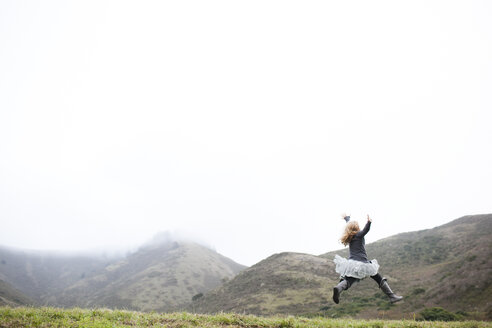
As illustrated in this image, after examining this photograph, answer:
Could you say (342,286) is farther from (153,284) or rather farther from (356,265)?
(153,284)

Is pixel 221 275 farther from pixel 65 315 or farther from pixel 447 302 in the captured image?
pixel 65 315

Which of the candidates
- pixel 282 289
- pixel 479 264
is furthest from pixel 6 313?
pixel 282 289

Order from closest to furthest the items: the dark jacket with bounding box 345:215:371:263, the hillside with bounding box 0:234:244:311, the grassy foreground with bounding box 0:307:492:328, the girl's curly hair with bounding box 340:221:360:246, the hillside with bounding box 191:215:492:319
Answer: the grassy foreground with bounding box 0:307:492:328
the dark jacket with bounding box 345:215:371:263
the girl's curly hair with bounding box 340:221:360:246
the hillside with bounding box 191:215:492:319
the hillside with bounding box 0:234:244:311

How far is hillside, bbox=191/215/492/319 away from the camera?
34.0m

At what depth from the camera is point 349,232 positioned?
9.22 m

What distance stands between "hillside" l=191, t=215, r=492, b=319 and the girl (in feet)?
77.9

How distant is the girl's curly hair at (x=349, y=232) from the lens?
9.19m

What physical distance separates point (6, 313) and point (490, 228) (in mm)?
88175

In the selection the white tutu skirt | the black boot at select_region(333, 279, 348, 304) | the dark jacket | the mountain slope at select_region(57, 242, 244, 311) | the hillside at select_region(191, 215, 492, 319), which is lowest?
the mountain slope at select_region(57, 242, 244, 311)

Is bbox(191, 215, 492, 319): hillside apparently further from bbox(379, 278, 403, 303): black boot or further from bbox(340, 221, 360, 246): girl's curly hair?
bbox(340, 221, 360, 246): girl's curly hair

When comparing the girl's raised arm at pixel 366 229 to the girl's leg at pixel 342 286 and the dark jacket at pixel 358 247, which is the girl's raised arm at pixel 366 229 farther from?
the girl's leg at pixel 342 286

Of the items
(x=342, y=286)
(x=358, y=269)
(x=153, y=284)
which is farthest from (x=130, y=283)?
(x=358, y=269)

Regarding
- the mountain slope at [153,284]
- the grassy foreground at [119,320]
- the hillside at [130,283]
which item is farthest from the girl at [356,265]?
the hillside at [130,283]

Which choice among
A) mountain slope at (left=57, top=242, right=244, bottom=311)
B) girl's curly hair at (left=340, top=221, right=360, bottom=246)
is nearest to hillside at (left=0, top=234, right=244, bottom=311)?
mountain slope at (left=57, top=242, right=244, bottom=311)
